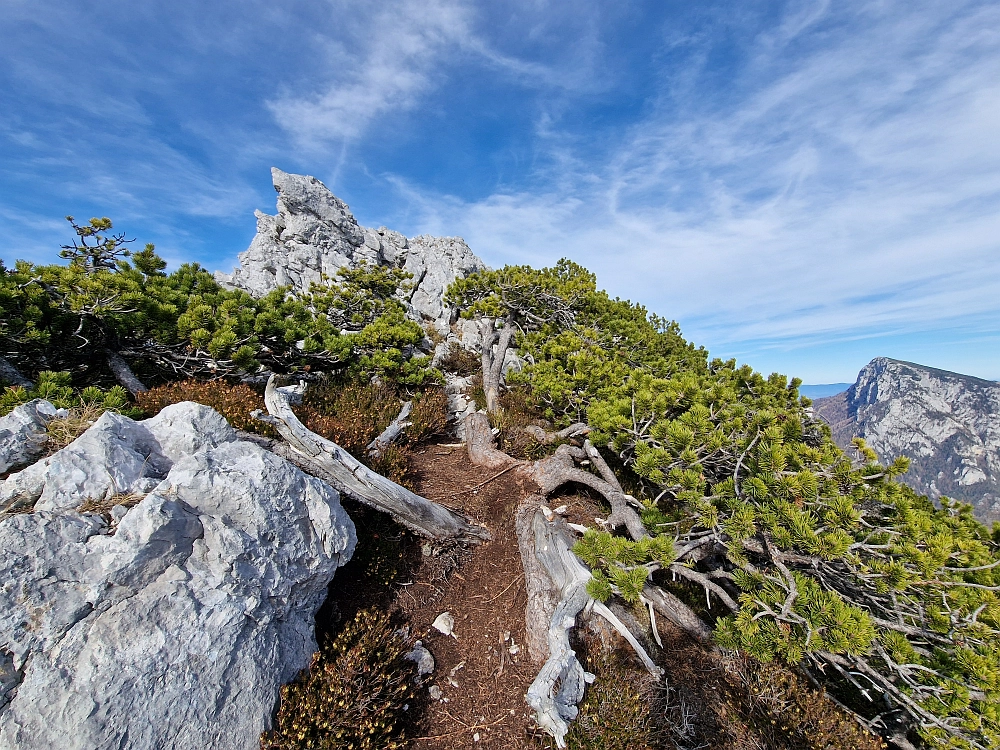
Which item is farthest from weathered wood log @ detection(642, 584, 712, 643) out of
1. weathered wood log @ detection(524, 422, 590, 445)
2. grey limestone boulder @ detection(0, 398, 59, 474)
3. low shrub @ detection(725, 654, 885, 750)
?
grey limestone boulder @ detection(0, 398, 59, 474)

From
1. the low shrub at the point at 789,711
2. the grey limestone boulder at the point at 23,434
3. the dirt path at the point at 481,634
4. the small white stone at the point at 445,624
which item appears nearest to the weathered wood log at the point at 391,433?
the dirt path at the point at 481,634

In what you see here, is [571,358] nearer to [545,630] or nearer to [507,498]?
[507,498]

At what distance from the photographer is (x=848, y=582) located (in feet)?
12.1

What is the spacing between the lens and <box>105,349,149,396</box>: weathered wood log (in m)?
7.39

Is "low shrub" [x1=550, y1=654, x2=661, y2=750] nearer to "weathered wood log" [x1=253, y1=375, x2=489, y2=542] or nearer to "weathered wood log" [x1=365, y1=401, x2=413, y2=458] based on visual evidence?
"weathered wood log" [x1=253, y1=375, x2=489, y2=542]

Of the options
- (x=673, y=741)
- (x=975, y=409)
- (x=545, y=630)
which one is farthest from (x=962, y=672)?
(x=975, y=409)

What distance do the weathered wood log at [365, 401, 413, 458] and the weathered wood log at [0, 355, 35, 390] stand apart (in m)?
5.31

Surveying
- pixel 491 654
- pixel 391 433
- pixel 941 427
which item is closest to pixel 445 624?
pixel 491 654

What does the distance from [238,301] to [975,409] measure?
233 m

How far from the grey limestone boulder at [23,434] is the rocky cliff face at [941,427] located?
608ft

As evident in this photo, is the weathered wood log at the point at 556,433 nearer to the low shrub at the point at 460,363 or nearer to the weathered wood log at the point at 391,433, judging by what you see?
the weathered wood log at the point at 391,433

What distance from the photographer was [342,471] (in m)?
5.83

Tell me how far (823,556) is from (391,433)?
7082mm

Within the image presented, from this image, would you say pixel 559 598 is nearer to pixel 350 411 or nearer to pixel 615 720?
pixel 615 720
